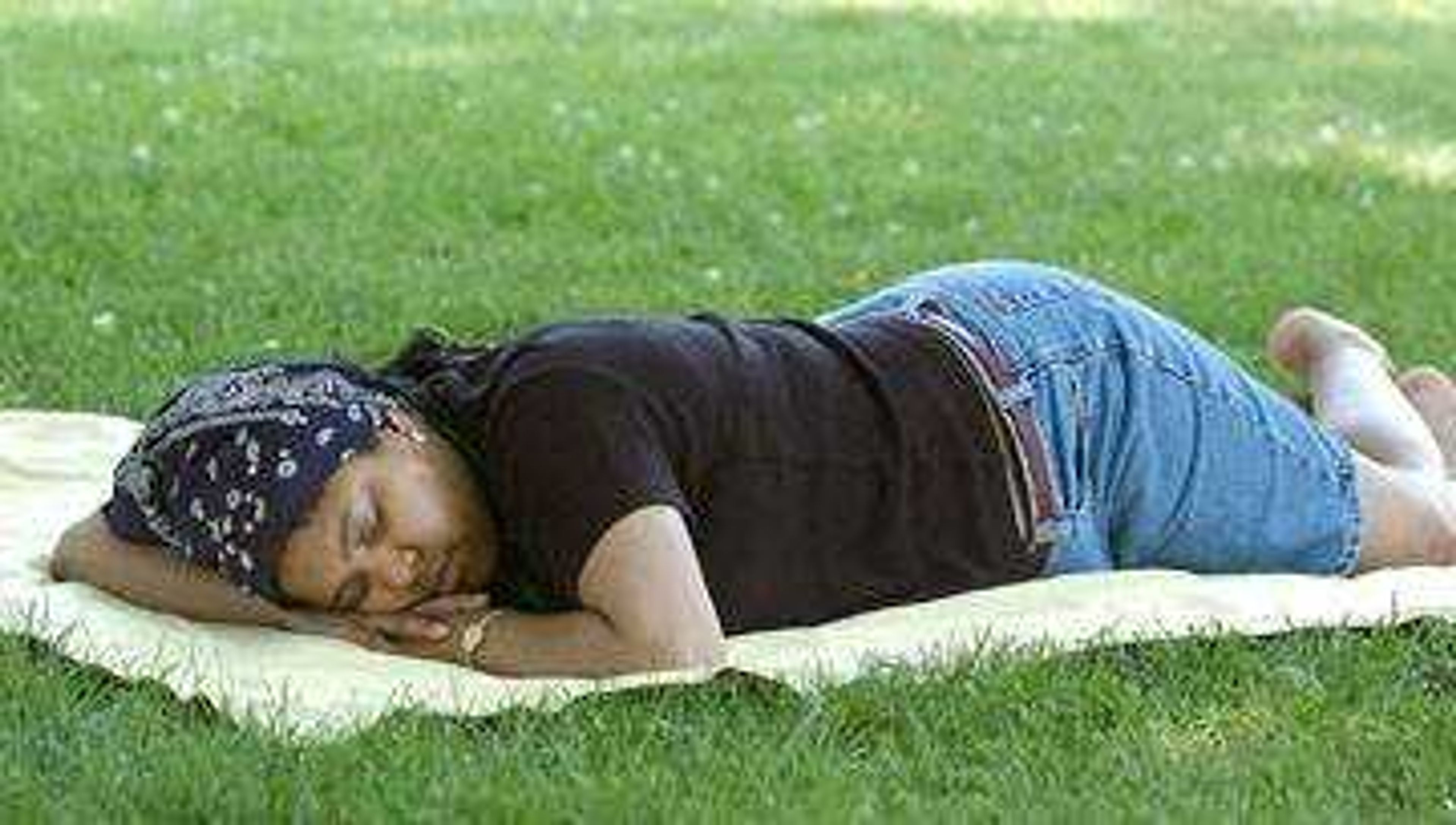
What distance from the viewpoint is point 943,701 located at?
4.05m

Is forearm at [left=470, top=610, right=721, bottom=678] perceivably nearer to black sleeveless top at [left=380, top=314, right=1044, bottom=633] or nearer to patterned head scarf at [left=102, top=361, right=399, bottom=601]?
black sleeveless top at [left=380, top=314, right=1044, bottom=633]

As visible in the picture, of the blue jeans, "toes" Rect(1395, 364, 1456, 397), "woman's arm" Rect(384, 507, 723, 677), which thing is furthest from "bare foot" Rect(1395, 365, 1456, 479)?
"woman's arm" Rect(384, 507, 723, 677)

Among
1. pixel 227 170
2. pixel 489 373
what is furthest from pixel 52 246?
pixel 489 373

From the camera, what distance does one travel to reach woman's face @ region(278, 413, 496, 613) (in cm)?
415

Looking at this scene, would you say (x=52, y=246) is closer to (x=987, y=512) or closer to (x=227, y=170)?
(x=227, y=170)

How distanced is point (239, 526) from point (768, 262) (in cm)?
347

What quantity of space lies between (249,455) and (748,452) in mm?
743

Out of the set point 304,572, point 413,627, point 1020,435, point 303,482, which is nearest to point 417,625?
point 413,627

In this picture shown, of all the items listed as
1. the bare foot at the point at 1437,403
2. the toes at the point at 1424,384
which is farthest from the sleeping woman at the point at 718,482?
the toes at the point at 1424,384

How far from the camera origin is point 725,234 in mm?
7832

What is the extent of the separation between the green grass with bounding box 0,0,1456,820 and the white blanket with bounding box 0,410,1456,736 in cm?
8

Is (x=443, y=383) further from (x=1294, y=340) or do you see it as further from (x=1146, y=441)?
(x=1294, y=340)

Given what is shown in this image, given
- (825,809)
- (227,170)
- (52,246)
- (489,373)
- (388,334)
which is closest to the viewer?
(825,809)

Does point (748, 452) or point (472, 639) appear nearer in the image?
point (472, 639)
